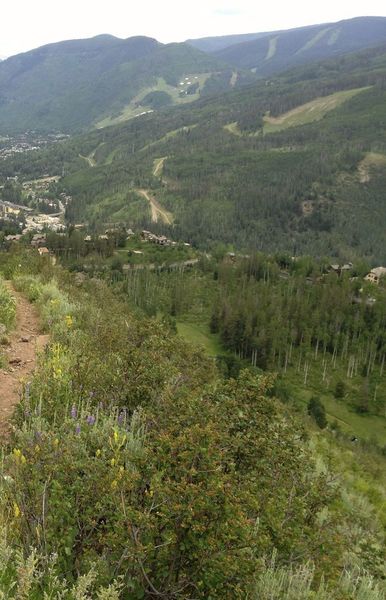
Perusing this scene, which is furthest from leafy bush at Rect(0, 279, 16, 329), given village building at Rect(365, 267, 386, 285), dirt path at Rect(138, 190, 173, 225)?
dirt path at Rect(138, 190, 173, 225)

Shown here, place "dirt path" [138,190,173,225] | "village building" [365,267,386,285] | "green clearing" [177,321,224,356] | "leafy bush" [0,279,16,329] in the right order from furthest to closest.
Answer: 1. "dirt path" [138,190,173,225]
2. "village building" [365,267,386,285]
3. "green clearing" [177,321,224,356]
4. "leafy bush" [0,279,16,329]

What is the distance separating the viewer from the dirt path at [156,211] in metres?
172

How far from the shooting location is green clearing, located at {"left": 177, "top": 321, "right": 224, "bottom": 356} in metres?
66.4

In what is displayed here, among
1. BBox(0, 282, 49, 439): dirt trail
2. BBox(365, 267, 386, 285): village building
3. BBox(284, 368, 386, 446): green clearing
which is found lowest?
BBox(284, 368, 386, 446): green clearing

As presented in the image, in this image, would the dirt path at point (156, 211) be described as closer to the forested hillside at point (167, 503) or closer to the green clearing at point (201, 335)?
the green clearing at point (201, 335)

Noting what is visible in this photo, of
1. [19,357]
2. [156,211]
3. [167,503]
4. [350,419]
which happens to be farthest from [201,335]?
[156,211]

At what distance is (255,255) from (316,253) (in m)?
68.1

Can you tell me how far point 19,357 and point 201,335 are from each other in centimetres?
6151

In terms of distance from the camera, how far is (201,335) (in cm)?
6981

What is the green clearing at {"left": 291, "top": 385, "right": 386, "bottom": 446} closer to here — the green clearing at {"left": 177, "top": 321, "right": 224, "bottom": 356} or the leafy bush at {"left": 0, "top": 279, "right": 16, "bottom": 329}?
the green clearing at {"left": 177, "top": 321, "right": 224, "bottom": 356}

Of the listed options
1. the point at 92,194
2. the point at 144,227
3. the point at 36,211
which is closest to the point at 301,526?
the point at 144,227

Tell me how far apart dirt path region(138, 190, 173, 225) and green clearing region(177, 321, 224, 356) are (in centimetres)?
9876

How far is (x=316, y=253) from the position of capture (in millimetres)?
153875

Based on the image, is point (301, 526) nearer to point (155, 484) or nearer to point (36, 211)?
point (155, 484)
